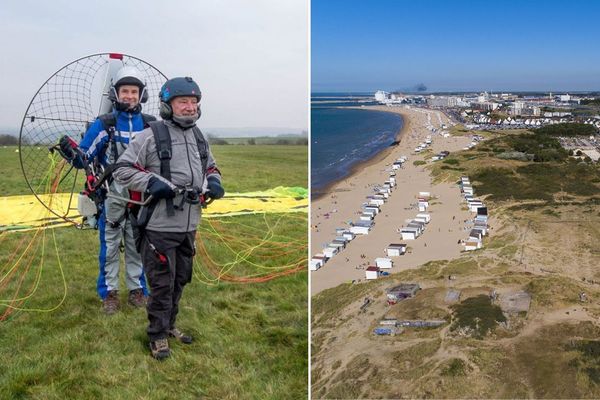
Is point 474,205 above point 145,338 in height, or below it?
above

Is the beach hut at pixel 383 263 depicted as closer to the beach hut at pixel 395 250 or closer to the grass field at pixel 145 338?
the beach hut at pixel 395 250

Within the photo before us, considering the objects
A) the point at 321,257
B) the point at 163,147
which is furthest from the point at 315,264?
the point at 163,147

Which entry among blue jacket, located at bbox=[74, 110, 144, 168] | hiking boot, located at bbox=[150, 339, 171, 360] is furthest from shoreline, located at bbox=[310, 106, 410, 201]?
blue jacket, located at bbox=[74, 110, 144, 168]

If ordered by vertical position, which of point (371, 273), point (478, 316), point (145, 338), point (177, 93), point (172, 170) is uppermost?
point (177, 93)

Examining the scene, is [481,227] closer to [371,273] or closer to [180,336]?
[371,273]

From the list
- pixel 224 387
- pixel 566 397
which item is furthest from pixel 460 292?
pixel 224 387

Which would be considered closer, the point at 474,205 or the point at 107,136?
the point at 474,205

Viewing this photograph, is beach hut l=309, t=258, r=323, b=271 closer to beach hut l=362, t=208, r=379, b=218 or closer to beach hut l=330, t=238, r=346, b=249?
beach hut l=330, t=238, r=346, b=249
